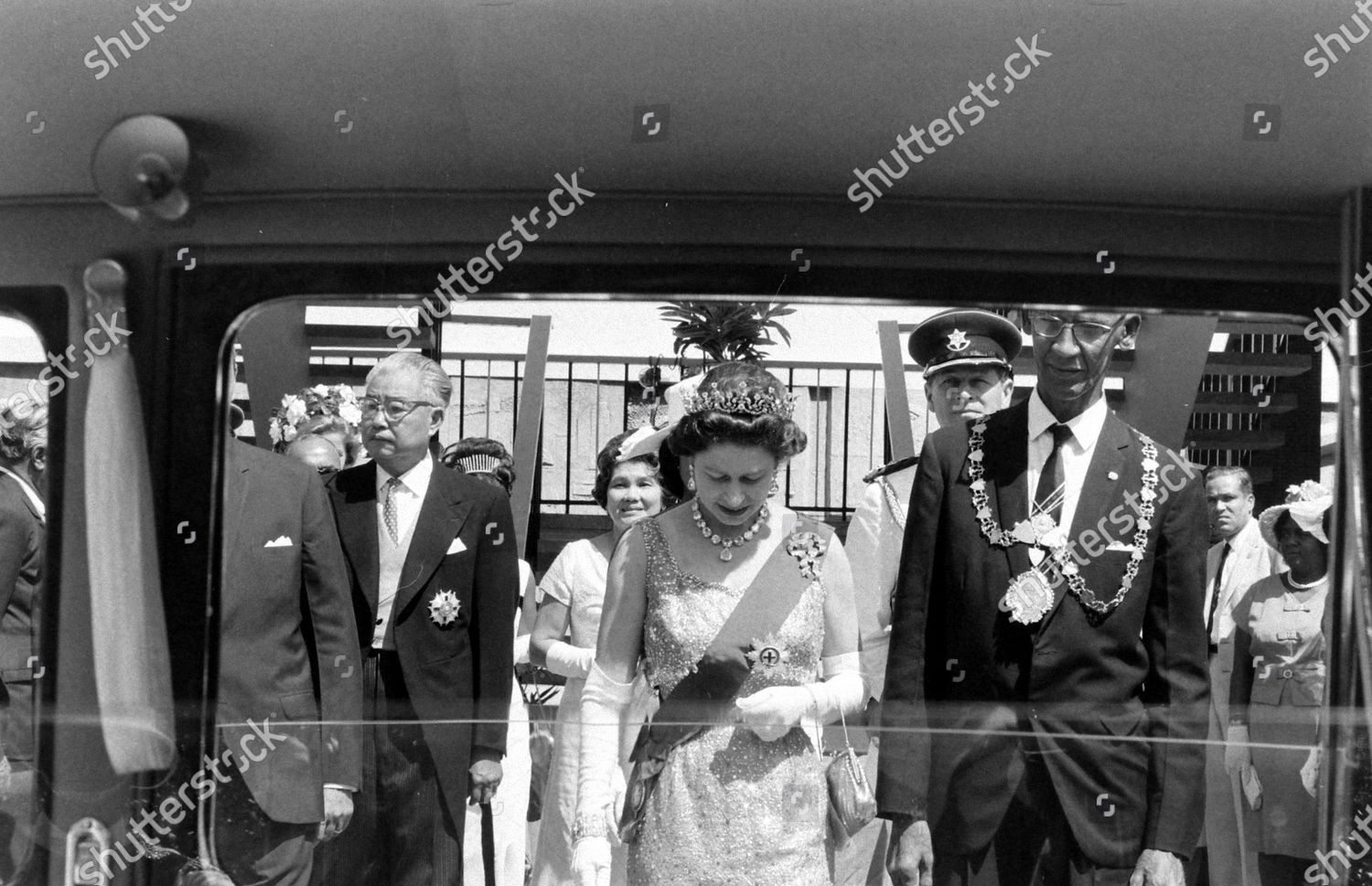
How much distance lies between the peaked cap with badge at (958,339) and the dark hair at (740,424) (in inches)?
7.5

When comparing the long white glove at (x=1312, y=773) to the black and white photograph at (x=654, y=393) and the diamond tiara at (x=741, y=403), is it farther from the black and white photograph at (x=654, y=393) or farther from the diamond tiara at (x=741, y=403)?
the diamond tiara at (x=741, y=403)

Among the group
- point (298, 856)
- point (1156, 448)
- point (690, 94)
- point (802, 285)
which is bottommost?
point (298, 856)

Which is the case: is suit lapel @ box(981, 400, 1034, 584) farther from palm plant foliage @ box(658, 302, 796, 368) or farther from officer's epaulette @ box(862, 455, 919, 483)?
palm plant foliage @ box(658, 302, 796, 368)

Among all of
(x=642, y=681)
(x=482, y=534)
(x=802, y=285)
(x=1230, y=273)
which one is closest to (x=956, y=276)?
(x=802, y=285)

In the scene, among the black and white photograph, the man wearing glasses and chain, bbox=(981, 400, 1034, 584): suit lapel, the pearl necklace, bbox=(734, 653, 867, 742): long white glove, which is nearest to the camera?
the black and white photograph

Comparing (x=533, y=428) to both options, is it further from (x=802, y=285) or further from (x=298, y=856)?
(x=298, y=856)

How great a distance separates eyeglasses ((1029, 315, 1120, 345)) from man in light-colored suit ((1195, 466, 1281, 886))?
0.75 feet

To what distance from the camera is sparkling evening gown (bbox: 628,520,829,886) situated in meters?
2.15

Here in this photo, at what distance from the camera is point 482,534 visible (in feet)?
6.03

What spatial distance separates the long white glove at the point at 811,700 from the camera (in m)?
2.07

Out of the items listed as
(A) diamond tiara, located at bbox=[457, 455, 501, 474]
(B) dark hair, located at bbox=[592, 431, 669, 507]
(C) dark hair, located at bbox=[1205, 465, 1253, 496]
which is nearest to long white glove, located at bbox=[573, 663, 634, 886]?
(B) dark hair, located at bbox=[592, 431, 669, 507]

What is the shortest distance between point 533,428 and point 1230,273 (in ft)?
2.82

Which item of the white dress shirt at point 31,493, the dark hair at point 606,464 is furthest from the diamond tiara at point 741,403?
the white dress shirt at point 31,493

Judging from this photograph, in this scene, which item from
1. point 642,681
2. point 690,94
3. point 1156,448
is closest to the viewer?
point 690,94
